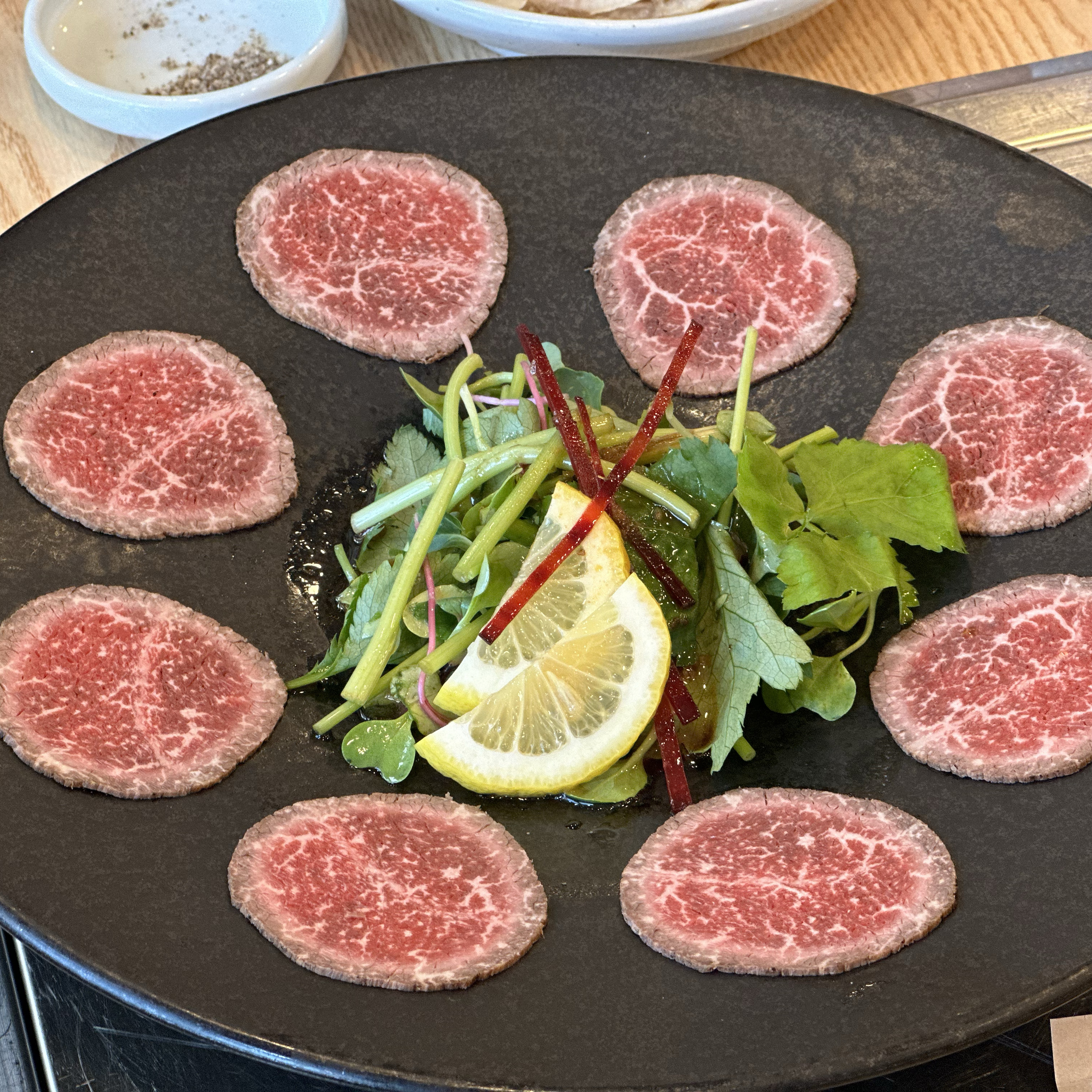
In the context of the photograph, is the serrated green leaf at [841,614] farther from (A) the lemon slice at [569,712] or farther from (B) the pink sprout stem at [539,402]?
(B) the pink sprout stem at [539,402]

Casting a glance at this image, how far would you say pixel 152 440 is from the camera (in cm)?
210

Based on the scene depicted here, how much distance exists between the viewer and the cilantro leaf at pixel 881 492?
191 centimetres

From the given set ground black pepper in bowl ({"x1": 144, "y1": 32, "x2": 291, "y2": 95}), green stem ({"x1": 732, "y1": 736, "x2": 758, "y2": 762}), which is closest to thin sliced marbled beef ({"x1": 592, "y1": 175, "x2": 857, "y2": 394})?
green stem ({"x1": 732, "y1": 736, "x2": 758, "y2": 762})

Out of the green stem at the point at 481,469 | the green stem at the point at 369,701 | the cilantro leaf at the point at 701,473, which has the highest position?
the green stem at the point at 481,469

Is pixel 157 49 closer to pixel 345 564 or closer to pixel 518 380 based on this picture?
pixel 518 380

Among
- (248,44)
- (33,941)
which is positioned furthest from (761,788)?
(248,44)

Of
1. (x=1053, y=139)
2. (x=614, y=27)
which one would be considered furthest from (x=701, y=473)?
(x=1053, y=139)

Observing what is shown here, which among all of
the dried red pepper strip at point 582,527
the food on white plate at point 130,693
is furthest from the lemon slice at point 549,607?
the food on white plate at point 130,693

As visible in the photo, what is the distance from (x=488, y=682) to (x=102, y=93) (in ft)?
5.90

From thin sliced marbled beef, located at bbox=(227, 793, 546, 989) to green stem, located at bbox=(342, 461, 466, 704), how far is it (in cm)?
21

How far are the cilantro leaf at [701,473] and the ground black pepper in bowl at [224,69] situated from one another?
1.60 m

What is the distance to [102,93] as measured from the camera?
2.70 m

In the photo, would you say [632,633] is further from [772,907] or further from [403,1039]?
[403,1039]

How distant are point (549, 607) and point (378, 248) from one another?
0.89 metres
